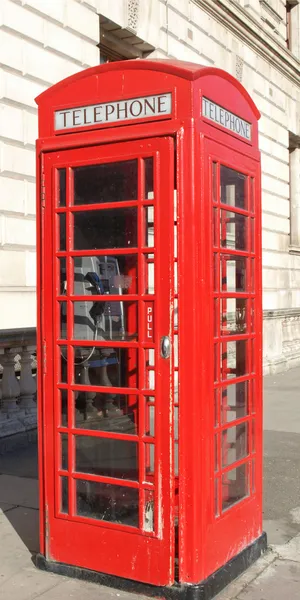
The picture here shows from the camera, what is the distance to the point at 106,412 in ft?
12.1

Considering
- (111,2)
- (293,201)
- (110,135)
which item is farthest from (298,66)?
(110,135)

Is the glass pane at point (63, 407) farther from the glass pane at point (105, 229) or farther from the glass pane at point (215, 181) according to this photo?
the glass pane at point (215, 181)

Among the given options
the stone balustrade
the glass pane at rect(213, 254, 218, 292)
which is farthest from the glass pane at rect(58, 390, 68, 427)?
the stone balustrade

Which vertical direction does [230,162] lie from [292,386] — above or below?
above

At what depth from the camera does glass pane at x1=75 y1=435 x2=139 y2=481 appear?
3.55 m

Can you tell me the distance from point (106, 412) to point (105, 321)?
470mm

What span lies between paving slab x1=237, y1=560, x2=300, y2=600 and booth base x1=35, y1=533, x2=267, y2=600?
11 cm

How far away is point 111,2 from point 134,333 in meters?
8.49

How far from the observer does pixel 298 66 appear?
58.3ft

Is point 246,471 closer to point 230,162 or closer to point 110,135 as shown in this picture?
point 230,162

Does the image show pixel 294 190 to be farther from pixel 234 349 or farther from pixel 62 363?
pixel 62 363

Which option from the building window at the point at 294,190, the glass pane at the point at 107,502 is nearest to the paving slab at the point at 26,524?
the glass pane at the point at 107,502

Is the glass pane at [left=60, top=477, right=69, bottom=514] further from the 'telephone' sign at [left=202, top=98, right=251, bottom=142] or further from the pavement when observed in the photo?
the 'telephone' sign at [left=202, top=98, right=251, bottom=142]

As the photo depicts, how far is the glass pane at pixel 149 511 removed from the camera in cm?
349
